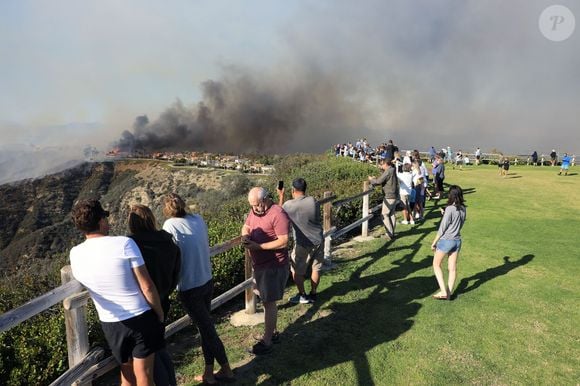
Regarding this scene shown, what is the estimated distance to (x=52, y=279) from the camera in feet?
20.6

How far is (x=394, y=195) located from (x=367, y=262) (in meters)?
1.81

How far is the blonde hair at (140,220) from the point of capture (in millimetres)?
2955

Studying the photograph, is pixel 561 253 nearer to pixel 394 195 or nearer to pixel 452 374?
pixel 394 195

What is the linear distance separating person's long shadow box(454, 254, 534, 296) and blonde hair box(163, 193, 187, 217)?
4.37m

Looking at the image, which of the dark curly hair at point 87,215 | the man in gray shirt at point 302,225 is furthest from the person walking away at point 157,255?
the man in gray shirt at point 302,225

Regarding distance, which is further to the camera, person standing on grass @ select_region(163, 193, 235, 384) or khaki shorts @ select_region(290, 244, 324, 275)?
khaki shorts @ select_region(290, 244, 324, 275)

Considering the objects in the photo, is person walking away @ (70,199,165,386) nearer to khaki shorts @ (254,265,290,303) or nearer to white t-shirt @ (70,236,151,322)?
white t-shirt @ (70,236,151,322)

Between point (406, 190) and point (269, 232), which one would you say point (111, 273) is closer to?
point (269, 232)

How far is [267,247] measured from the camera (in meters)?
4.03

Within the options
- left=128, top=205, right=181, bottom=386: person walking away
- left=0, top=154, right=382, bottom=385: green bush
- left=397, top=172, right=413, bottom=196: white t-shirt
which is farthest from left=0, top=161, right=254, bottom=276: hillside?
left=128, top=205, right=181, bottom=386: person walking away

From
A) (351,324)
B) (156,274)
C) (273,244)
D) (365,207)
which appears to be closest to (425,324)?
(351,324)

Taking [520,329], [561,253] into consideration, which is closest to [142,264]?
[520,329]

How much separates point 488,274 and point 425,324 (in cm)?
247

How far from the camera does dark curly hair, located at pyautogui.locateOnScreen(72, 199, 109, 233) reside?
260 centimetres
